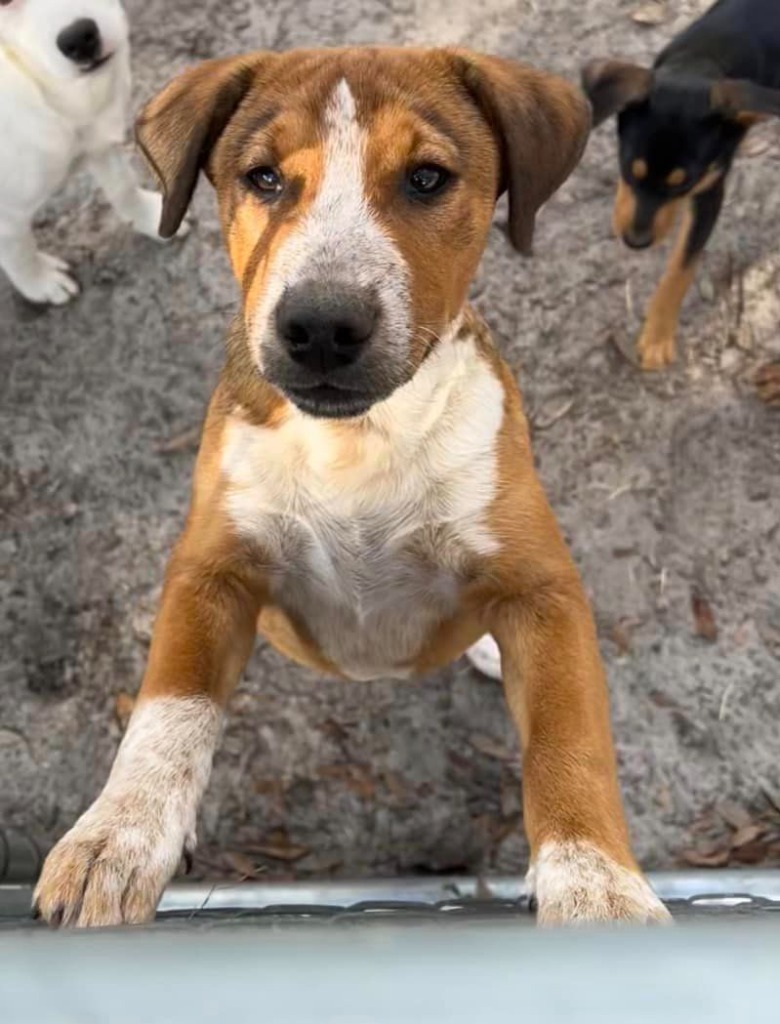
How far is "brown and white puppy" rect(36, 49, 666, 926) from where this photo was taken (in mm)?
2197

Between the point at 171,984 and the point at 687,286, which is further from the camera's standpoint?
the point at 687,286

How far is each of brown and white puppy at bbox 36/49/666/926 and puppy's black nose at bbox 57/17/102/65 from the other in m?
0.82

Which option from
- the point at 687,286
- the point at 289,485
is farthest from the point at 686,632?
the point at 289,485

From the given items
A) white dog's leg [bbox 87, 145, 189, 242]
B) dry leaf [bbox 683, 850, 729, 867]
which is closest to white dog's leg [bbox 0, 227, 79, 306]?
white dog's leg [bbox 87, 145, 189, 242]

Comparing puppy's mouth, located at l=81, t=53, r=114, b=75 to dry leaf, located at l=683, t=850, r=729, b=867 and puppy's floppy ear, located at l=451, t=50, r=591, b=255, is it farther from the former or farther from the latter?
dry leaf, located at l=683, t=850, r=729, b=867

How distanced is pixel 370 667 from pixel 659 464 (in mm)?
1570

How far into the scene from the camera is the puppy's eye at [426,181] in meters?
2.42

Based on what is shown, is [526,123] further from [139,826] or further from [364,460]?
[139,826]

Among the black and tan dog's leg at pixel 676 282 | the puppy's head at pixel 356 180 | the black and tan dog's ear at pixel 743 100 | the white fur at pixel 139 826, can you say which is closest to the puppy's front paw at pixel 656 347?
the black and tan dog's leg at pixel 676 282

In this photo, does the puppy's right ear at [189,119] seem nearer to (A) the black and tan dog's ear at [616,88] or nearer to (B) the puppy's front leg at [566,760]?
(B) the puppy's front leg at [566,760]

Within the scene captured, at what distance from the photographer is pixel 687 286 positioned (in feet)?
13.1

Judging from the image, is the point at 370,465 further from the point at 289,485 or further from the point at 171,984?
the point at 171,984

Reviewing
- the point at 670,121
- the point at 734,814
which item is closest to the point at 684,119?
the point at 670,121

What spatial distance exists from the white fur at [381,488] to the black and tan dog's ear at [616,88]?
50.6 inches
